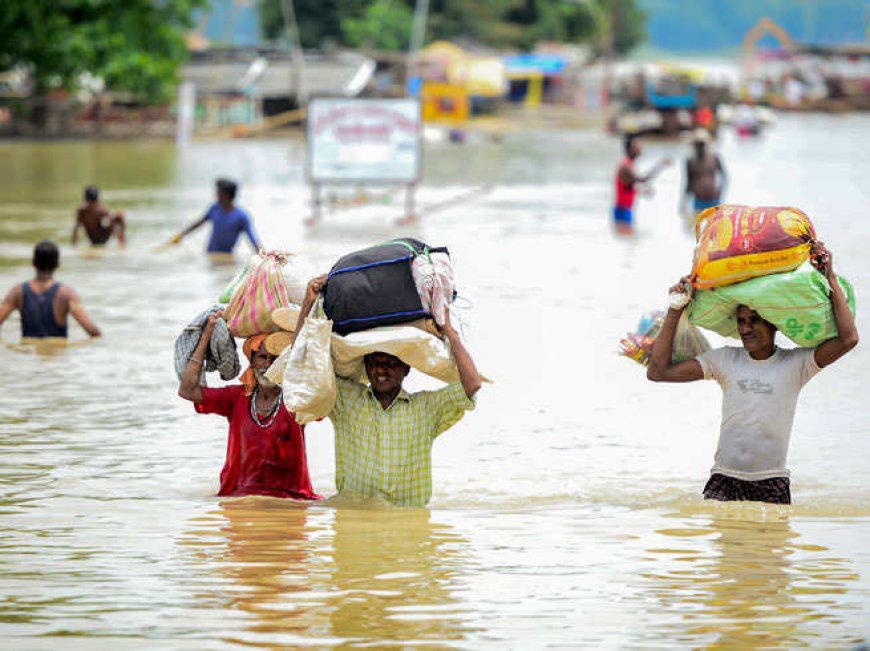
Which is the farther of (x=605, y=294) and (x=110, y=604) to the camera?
(x=605, y=294)

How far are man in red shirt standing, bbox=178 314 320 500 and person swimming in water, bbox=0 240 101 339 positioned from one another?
5594 mm

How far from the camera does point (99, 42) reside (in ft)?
174

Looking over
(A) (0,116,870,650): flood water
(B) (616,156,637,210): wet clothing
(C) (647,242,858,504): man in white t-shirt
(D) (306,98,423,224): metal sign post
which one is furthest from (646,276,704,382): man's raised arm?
(D) (306,98,423,224): metal sign post

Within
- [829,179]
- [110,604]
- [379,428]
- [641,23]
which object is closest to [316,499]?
[379,428]

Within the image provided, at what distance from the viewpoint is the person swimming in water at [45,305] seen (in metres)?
12.2

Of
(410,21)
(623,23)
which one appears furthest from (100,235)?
(623,23)

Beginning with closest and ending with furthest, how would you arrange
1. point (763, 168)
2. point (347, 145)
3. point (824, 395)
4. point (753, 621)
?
1. point (753, 621)
2. point (824, 395)
3. point (347, 145)
4. point (763, 168)

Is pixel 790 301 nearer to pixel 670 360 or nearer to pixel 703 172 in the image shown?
pixel 670 360

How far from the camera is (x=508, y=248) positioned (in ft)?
66.9

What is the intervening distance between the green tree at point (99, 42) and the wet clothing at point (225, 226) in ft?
111

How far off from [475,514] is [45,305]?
5.80 metres

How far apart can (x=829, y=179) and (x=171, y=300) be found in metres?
21.4

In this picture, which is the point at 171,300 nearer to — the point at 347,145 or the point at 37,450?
the point at 37,450

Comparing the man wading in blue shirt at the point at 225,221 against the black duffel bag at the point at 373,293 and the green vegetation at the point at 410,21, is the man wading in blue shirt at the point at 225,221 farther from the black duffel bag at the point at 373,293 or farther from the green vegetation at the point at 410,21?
the green vegetation at the point at 410,21
